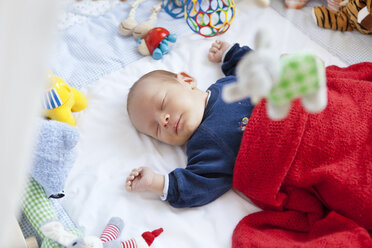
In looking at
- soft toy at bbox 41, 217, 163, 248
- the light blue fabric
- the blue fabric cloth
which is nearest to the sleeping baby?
the blue fabric cloth

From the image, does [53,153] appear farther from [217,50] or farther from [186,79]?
[217,50]

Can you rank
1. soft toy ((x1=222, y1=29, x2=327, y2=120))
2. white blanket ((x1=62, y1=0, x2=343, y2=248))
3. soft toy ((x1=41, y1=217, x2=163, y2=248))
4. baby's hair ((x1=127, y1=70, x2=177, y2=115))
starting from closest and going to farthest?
soft toy ((x1=222, y1=29, x2=327, y2=120))
soft toy ((x1=41, y1=217, x2=163, y2=248))
white blanket ((x1=62, y1=0, x2=343, y2=248))
baby's hair ((x1=127, y1=70, x2=177, y2=115))

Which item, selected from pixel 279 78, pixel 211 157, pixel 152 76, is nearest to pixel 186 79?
pixel 152 76

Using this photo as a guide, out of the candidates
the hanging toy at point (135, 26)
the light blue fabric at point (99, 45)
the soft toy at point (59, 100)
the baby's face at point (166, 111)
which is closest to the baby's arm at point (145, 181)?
the baby's face at point (166, 111)

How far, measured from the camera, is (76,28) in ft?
4.39

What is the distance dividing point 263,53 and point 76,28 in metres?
1.09

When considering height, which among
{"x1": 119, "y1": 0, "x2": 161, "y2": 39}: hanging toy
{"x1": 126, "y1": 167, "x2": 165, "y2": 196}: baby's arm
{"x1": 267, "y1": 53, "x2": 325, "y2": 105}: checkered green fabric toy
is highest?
{"x1": 267, "y1": 53, "x2": 325, "y2": 105}: checkered green fabric toy

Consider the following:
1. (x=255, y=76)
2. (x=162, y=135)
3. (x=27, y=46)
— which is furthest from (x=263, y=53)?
(x=162, y=135)

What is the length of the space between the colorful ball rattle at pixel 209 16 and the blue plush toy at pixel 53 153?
0.66m

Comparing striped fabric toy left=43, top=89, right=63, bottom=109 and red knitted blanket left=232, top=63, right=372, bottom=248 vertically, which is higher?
striped fabric toy left=43, top=89, right=63, bottom=109

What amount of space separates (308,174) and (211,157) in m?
0.22

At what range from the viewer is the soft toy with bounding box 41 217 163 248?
2.43ft

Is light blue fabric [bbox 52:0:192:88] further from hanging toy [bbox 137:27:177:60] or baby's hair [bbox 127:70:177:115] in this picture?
baby's hair [bbox 127:70:177:115]

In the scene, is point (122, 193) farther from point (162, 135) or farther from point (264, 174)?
point (264, 174)
